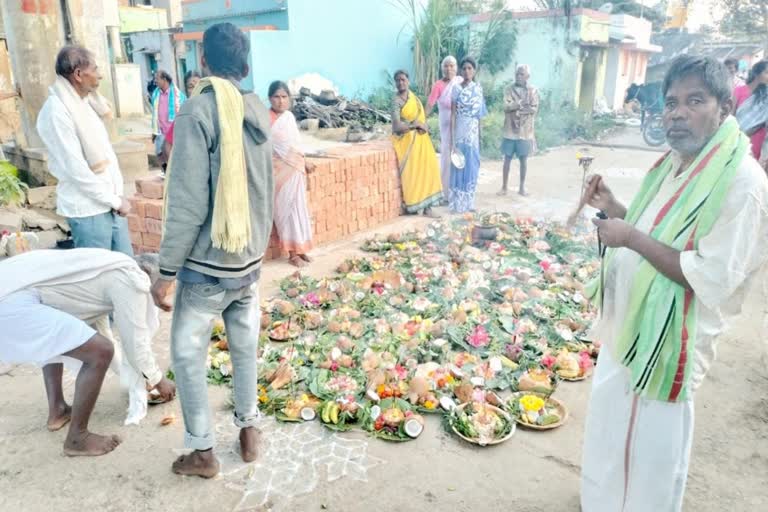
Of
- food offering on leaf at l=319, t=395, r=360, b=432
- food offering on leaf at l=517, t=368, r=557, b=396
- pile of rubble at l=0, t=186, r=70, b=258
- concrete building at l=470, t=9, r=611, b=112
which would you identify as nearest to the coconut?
food offering on leaf at l=319, t=395, r=360, b=432

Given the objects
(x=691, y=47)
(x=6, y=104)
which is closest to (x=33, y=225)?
(x=6, y=104)

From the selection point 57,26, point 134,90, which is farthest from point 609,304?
point 134,90

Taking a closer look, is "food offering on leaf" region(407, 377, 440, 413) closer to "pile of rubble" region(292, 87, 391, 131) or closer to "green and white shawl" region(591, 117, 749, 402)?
"green and white shawl" region(591, 117, 749, 402)

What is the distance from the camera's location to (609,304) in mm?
2041

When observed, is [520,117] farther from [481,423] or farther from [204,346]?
[204,346]

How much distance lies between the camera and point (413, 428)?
2.86m

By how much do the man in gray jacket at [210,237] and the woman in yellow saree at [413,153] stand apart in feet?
15.4

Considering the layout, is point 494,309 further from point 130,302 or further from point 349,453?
point 130,302

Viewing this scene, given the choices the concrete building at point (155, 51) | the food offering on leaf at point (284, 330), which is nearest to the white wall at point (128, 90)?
the concrete building at point (155, 51)

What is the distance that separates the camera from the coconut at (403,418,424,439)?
2834mm

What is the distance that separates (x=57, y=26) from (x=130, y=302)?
6479mm

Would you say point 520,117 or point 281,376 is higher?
point 520,117

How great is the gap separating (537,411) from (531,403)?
0.17 feet

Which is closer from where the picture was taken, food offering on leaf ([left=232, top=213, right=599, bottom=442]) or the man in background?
food offering on leaf ([left=232, top=213, right=599, bottom=442])
